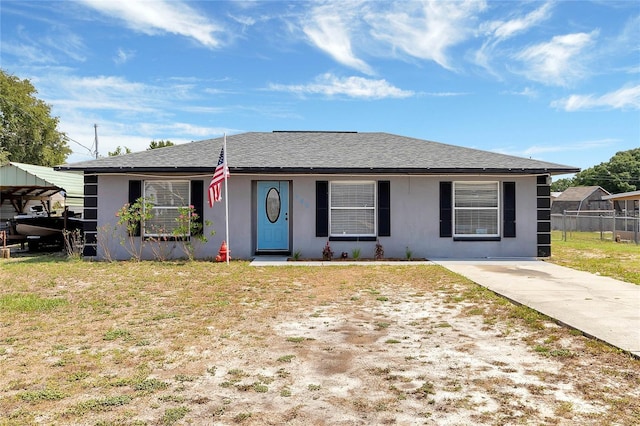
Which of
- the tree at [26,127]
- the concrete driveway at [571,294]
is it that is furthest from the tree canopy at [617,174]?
the tree at [26,127]

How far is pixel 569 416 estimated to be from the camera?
9.11 feet

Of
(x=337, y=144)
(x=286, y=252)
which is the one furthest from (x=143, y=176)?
(x=337, y=144)

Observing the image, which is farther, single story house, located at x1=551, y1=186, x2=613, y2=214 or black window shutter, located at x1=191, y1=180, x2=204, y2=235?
single story house, located at x1=551, y1=186, x2=613, y2=214

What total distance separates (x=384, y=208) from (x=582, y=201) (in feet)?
141

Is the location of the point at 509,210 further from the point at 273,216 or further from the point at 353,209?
the point at 273,216

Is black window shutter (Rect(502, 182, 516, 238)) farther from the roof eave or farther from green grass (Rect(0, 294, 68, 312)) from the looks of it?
green grass (Rect(0, 294, 68, 312))

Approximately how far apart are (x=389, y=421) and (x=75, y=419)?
2.26 metres

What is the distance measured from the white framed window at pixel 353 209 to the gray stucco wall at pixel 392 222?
277 millimetres

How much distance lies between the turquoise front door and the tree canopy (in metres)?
66.6

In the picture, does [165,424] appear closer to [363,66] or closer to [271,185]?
[271,185]

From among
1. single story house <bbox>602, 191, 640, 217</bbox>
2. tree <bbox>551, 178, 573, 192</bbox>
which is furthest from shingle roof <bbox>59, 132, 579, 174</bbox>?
tree <bbox>551, 178, 573, 192</bbox>

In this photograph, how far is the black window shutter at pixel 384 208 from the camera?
11.7 metres

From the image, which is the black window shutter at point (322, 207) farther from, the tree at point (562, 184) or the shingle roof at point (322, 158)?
the tree at point (562, 184)

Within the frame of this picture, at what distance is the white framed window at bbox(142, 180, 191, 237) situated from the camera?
11688mm
